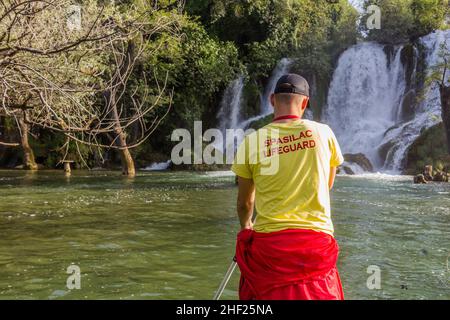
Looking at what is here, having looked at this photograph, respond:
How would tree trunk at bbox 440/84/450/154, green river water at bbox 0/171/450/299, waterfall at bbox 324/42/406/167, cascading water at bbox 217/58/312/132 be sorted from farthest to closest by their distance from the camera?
cascading water at bbox 217/58/312/132, waterfall at bbox 324/42/406/167, tree trunk at bbox 440/84/450/154, green river water at bbox 0/171/450/299

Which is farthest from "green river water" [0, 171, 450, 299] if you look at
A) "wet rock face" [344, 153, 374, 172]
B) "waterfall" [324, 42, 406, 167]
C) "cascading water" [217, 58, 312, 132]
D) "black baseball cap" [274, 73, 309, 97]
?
"cascading water" [217, 58, 312, 132]

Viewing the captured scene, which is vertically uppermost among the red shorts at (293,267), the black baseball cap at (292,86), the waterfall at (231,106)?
the waterfall at (231,106)

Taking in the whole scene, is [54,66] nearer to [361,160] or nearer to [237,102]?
[361,160]

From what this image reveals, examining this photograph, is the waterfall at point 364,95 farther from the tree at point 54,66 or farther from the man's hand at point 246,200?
the man's hand at point 246,200

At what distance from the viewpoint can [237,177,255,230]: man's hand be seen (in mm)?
3906

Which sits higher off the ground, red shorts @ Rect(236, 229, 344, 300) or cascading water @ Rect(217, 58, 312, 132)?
cascading water @ Rect(217, 58, 312, 132)

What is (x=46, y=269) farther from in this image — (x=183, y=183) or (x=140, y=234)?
(x=183, y=183)

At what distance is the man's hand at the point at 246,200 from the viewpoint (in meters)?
3.91

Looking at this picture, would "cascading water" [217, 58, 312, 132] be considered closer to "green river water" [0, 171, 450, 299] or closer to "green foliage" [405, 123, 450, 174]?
"green foliage" [405, 123, 450, 174]

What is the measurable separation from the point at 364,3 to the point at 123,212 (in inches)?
1435

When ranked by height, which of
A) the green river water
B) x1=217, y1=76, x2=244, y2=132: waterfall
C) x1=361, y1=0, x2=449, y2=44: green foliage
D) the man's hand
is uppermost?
x1=361, y1=0, x2=449, y2=44: green foliage

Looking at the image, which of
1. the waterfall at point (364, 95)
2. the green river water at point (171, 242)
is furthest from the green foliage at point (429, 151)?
the green river water at point (171, 242)

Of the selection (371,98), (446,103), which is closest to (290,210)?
(446,103)

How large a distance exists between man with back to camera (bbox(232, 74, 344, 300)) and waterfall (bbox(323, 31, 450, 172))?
24978mm
